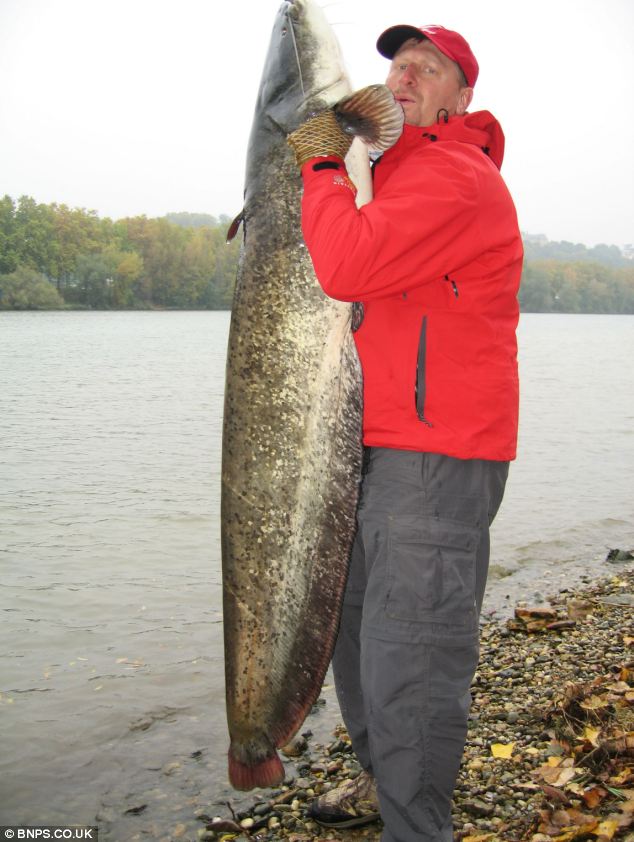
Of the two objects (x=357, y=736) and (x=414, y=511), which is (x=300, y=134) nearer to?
(x=414, y=511)

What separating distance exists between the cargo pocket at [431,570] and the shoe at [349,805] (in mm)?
1405

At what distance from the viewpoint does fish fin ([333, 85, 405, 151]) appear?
2574 millimetres

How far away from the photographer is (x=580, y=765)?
3.72 meters

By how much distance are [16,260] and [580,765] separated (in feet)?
296

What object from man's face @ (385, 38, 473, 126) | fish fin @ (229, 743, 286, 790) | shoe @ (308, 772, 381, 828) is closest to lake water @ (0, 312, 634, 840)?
shoe @ (308, 772, 381, 828)

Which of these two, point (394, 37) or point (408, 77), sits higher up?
point (394, 37)

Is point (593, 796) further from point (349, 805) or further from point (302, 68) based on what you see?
point (302, 68)

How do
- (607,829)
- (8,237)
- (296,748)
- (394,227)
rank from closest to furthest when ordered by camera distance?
(394,227)
(607,829)
(296,748)
(8,237)

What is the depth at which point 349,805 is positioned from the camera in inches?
142

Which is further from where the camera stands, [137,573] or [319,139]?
[137,573]

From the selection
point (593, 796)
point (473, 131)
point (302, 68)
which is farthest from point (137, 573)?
point (473, 131)

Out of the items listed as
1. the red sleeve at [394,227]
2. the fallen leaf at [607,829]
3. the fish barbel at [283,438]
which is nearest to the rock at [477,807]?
the fallen leaf at [607,829]

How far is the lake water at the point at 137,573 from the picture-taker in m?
4.77

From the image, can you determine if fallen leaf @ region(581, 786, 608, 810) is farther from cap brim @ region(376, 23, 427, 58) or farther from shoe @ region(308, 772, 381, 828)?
cap brim @ region(376, 23, 427, 58)
